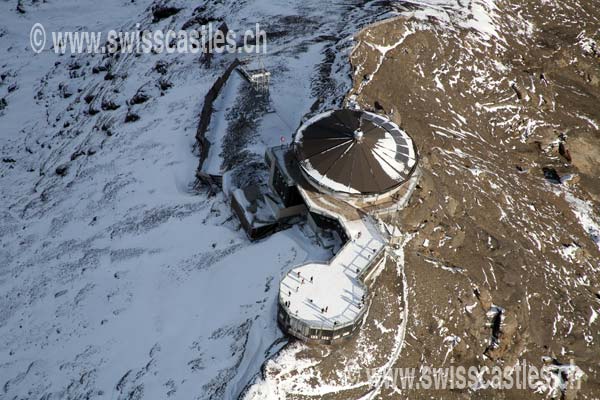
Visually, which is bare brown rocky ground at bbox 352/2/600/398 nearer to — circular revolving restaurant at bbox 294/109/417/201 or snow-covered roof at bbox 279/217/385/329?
circular revolving restaurant at bbox 294/109/417/201

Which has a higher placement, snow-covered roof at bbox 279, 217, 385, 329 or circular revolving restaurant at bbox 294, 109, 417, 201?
circular revolving restaurant at bbox 294, 109, 417, 201

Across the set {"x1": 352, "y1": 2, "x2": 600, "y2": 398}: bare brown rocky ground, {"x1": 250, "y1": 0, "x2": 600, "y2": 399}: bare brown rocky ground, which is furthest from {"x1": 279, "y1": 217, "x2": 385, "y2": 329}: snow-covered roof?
{"x1": 352, "y1": 2, "x2": 600, "y2": 398}: bare brown rocky ground

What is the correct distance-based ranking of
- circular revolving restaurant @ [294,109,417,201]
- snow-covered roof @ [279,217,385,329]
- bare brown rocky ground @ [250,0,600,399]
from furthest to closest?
circular revolving restaurant @ [294,109,417,201] < bare brown rocky ground @ [250,0,600,399] < snow-covered roof @ [279,217,385,329]

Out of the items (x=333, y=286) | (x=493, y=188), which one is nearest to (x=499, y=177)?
(x=493, y=188)

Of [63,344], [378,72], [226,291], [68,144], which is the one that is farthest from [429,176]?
[68,144]

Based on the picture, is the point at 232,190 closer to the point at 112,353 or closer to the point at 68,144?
the point at 112,353

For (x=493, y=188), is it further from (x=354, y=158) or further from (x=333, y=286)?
(x=333, y=286)

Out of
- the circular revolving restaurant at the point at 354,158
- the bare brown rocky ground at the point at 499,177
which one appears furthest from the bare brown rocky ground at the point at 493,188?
the circular revolving restaurant at the point at 354,158

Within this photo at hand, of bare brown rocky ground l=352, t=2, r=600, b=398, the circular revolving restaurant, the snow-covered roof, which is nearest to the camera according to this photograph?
the snow-covered roof
